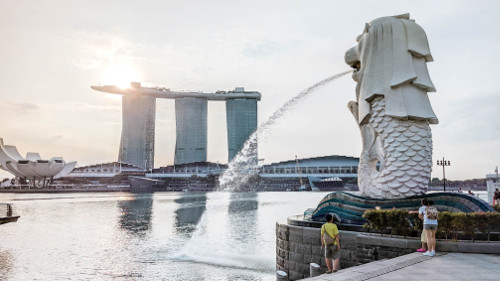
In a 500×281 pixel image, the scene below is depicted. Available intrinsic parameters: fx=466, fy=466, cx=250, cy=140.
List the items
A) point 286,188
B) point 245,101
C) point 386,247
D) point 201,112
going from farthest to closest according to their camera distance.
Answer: point 201,112
point 245,101
point 286,188
point 386,247

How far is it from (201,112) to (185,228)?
14587cm

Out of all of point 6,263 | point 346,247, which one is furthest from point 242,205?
point 346,247

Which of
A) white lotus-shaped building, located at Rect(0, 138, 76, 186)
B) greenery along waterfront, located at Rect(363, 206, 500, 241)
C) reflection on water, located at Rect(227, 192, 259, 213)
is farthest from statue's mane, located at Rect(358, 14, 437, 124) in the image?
white lotus-shaped building, located at Rect(0, 138, 76, 186)

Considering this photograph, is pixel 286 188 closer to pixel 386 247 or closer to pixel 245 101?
pixel 245 101

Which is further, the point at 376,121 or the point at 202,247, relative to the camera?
the point at 202,247

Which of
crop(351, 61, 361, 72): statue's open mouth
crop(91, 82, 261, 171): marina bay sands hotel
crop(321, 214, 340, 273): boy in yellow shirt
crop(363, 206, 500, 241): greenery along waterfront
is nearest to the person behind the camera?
crop(321, 214, 340, 273): boy in yellow shirt

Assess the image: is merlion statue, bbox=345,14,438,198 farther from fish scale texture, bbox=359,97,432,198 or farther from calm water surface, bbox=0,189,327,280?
calm water surface, bbox=0,189,327,280

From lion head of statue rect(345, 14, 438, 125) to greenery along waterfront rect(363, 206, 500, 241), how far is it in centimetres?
484

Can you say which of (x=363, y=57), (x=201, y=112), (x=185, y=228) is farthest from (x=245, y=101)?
(x=363, y=57)

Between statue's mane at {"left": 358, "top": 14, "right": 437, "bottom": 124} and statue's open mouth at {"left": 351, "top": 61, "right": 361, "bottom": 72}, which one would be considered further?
statue's open mouth at {"left": 351, "top": 61, "right": 361, "bottom": 72}

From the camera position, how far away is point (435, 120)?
1558cm

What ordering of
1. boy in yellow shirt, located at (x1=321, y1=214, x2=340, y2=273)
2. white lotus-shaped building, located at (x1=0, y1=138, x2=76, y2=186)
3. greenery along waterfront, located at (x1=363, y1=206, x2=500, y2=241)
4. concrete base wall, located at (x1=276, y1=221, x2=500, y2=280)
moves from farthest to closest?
1. white lotus-shaped building, located at (x1=0, y1=138, x2=76, y2=186)
2. greenery along waterfront, located at (x1=363, y1=206, x2=500, y2=241)
3. concrete base wall, located at (x1=276, y1=221, x2=500, y2=280)
4. boy in yellow shirt, located at (x1=321, y1=214, x2=340, y2=273)

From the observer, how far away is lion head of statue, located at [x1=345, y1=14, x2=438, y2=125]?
15.4 m

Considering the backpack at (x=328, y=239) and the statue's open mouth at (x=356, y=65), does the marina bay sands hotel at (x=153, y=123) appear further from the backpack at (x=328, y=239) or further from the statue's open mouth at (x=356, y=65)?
the backpack at (x=328, y=239)
